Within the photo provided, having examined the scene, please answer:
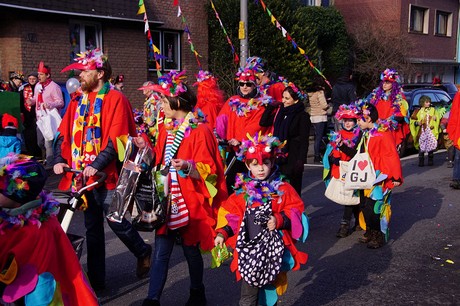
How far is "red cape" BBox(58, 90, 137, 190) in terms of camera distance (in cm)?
450

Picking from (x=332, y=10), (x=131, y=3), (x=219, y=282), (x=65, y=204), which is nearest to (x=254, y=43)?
(x=131, y=3)

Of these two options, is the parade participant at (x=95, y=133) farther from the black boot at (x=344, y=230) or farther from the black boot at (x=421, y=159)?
the black boot at (x=421, y=159)

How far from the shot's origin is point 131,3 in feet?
49.8

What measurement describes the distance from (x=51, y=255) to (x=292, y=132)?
12.2 feet

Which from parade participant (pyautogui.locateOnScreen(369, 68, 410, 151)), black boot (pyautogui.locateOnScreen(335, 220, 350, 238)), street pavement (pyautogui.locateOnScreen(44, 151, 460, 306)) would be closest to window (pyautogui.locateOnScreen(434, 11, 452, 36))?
parade participant (pyautogui.locateOnScreen(369, 68, 410, 151))

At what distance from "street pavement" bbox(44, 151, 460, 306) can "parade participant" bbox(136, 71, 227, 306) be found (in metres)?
0.62

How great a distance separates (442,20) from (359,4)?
780 centimetres

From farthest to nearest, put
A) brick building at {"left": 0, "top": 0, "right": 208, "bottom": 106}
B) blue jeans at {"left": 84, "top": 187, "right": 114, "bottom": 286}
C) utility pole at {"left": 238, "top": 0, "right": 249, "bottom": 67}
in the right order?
brick building at {"left": 0, "top": 0, "right": 208, "bottom": 106} → utility pole at {"left": 238, "top": 0, "right": 249, "bottom": 67} → blue jeans at {"left": 84, "top": 187, "right": 114, "bottom": 286}

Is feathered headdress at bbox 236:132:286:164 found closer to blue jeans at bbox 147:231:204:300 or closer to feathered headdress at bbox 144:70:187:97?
feathered headdress at bbox 144:70:187:97

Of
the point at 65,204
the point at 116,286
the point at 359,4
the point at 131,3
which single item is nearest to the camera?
the point at 65,204

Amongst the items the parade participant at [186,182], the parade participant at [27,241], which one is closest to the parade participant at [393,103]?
the parade participant at [186,182]

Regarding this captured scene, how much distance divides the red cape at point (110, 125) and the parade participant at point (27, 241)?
5.06 ft

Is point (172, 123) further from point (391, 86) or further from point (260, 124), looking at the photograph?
point (391, 86)

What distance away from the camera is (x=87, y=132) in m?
4.51
